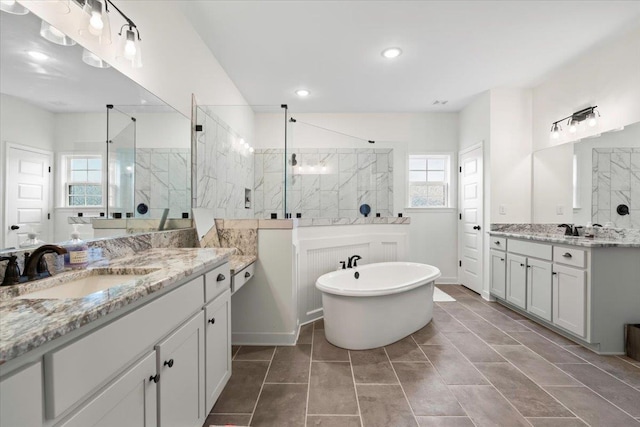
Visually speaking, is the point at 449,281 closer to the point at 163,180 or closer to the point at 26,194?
the point at 163,180

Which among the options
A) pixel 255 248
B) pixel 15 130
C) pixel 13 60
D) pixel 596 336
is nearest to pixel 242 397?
pixel 255 248

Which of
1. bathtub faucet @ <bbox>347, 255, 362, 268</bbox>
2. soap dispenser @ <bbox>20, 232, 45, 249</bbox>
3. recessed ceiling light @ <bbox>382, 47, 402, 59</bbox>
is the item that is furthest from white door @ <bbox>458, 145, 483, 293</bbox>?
soap dispenser @ <bbox>20, 232, 45, 249</bbox>

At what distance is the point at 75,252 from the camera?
4.11 feet

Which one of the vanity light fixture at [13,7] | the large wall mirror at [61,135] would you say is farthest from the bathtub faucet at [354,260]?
the vanity light fixture at [13,7]

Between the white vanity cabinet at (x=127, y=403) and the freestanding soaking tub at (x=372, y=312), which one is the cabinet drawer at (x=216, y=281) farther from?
the freestanding soaking tub at (x=372, y=312)

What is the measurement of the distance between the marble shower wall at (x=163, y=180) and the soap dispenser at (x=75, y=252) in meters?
0.52

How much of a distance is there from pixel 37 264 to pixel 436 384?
2.25m

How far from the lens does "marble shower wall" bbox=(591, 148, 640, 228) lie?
2.50m

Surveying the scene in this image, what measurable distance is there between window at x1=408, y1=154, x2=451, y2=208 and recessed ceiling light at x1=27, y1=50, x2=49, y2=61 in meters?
4.42

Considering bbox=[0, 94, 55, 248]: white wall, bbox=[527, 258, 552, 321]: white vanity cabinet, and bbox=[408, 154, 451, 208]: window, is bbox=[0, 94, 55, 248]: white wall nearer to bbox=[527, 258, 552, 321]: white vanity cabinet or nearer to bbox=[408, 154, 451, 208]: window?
bbox=[527, 258, 552, 321]: white vanity cabinet

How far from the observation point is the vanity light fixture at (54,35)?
1.14 meters

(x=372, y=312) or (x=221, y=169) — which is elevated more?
(x=221, y=169)

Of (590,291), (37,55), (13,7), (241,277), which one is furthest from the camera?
(590,291)

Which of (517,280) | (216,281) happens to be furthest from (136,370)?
(517,280)
